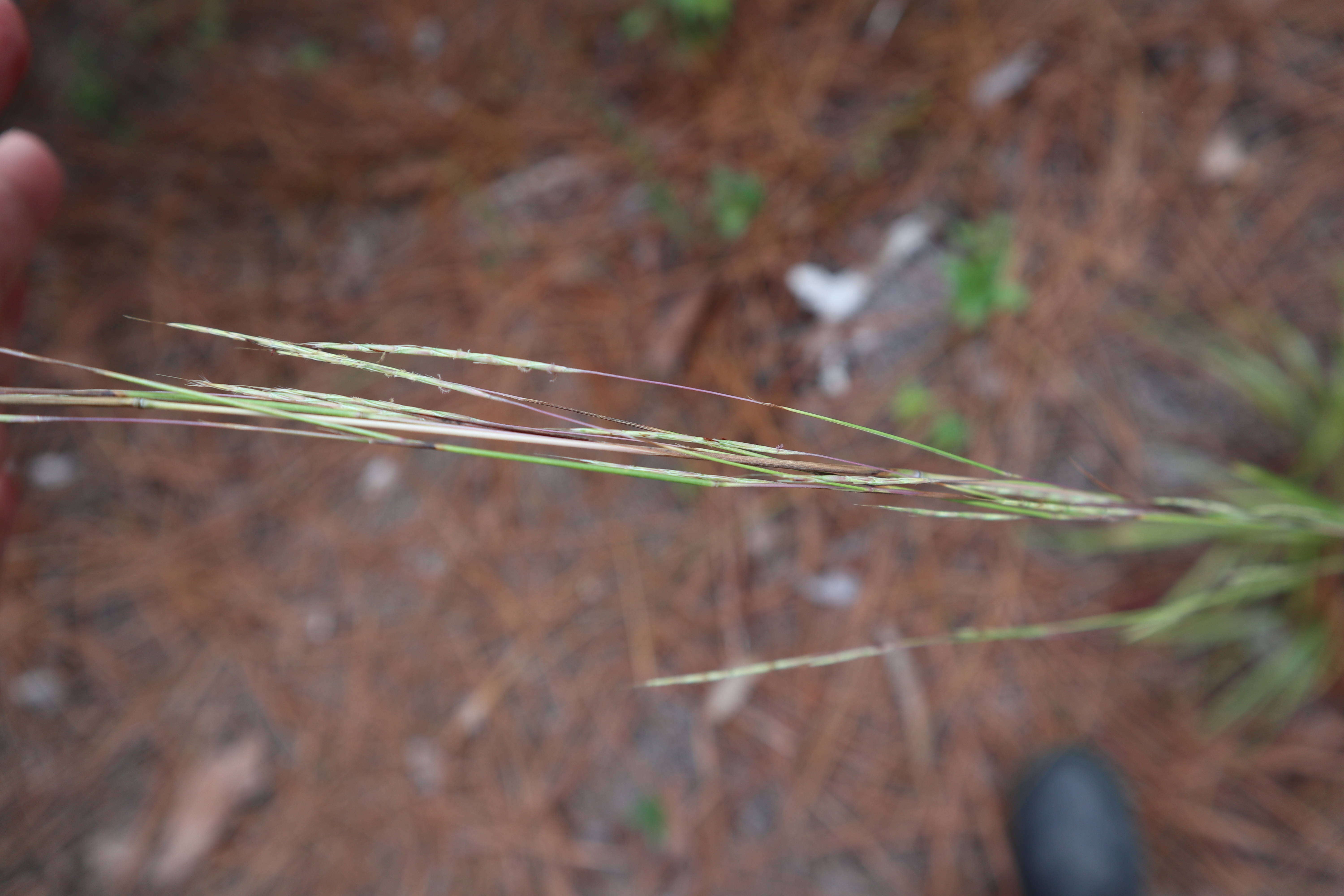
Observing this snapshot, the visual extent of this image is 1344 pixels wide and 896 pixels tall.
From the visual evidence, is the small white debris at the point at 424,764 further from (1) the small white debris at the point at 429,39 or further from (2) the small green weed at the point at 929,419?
(1) the small white debris at the point at 429,39

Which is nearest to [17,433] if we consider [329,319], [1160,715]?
[329,319]

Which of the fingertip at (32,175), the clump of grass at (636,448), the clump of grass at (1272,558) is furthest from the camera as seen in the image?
the clump of grass at (1272,558)

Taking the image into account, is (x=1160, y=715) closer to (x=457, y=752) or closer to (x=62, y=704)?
(x=457, y=752)

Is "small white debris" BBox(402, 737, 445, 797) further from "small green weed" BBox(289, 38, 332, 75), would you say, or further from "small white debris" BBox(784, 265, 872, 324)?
"small green weed" BBox(289, 38, 332, 75)

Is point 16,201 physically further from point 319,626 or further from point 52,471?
point 319,626

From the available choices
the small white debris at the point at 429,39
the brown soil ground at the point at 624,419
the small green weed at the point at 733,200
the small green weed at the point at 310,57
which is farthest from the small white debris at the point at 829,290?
the small green weed at the point at 310,57
